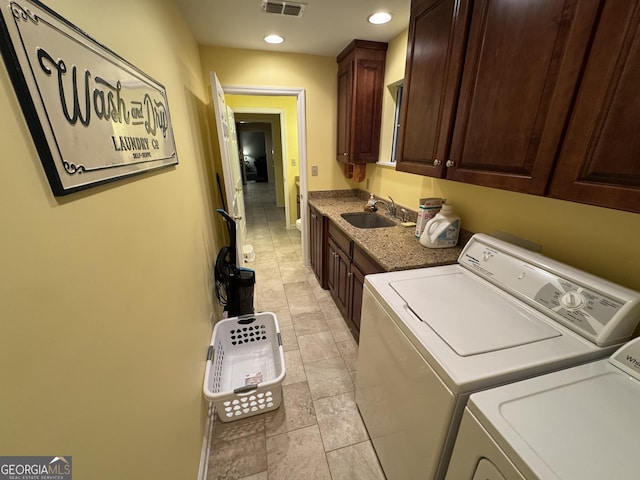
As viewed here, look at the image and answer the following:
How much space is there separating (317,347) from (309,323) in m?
0.30

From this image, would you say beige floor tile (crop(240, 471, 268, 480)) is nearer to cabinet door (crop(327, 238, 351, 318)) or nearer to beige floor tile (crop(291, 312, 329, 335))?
beige floor tile (crop(291, 312, 329, 335))

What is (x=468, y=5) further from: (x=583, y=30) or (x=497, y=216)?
(x=497, y=216)

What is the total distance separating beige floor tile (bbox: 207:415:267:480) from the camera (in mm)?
1263

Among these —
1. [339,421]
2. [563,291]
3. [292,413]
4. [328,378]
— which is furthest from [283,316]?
[563,291]

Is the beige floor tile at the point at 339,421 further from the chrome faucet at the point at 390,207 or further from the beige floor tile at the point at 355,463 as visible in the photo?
the chrome faucet at the point at 390,207

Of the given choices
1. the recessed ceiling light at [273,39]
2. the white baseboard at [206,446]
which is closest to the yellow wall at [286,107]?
the recessed ceiling light at [273,39]

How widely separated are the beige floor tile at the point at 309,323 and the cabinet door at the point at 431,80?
1.51 meters

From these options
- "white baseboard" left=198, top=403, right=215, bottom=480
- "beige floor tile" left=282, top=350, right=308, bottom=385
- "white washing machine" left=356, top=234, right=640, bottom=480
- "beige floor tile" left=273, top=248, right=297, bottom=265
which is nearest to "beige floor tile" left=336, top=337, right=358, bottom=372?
"beige floor tile" left=282, top=350, right=308, bottom=385

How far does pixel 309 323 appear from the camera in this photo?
2316mm

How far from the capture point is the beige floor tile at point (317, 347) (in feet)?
6.39

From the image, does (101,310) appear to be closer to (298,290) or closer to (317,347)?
(317,347)

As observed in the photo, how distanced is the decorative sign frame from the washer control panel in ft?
4.83

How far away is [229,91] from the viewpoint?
8.30 ft

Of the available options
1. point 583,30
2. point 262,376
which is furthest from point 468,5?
point 262,376
